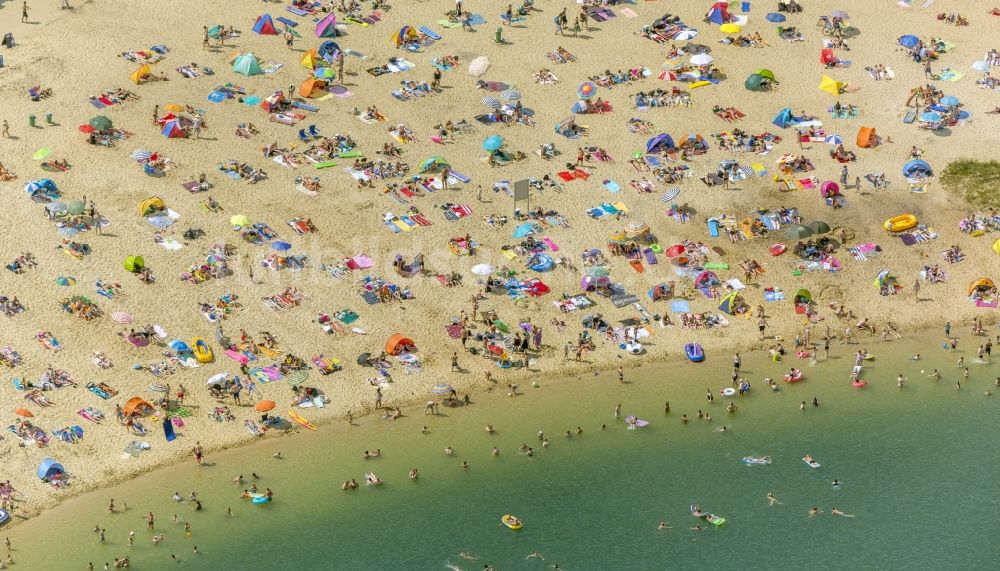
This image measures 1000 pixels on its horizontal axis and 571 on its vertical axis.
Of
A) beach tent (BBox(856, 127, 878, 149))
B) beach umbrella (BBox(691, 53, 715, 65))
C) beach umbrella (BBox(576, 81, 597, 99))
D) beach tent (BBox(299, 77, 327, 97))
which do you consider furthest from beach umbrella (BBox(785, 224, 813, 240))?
beach tent (BBox(299, 77, 327, 97))

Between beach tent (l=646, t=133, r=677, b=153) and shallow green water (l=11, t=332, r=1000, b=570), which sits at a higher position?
beach tent (l=646, t=133, r=677, b=153)

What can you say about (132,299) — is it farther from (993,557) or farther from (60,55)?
(993,557)

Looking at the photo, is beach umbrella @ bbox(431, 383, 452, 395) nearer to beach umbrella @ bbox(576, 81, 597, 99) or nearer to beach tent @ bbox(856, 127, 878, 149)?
beach umbrella @ bbox(576, 81, 597, 99)

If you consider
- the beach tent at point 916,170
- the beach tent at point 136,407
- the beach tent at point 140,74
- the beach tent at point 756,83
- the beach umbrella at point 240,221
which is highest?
the beach tent at point 756,83

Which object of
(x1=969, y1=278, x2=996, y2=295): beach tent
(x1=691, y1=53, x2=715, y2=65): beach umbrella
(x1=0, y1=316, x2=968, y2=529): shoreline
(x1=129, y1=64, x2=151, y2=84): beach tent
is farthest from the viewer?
(x1=691, y1=53, x2=715, y2=65): beach umbrella

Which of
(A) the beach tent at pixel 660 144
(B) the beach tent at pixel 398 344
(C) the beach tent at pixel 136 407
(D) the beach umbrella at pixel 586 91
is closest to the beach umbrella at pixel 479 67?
(D) the beach umbrella at pixel 586 91

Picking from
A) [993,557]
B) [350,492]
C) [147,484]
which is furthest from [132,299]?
[993,557]

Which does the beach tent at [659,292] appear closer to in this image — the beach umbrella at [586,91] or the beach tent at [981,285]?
the beach tent at [981,285]

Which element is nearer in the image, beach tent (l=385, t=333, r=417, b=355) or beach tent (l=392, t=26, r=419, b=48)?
beach tent (l=385, t=333, r=417, b=355)

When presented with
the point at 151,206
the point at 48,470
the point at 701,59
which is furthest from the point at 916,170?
the point at 48,470
